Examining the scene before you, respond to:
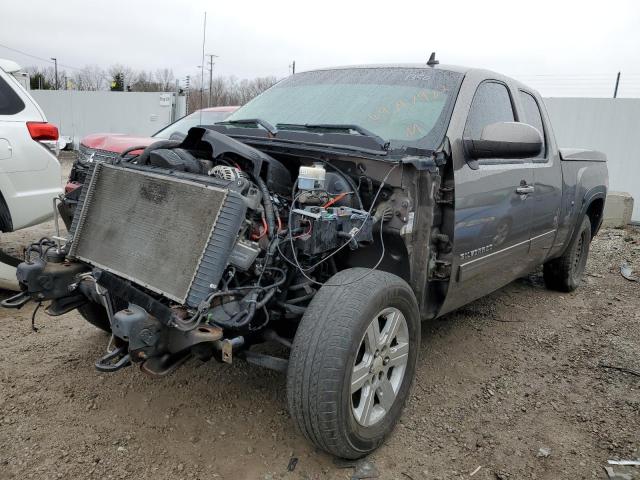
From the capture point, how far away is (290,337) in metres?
2.95

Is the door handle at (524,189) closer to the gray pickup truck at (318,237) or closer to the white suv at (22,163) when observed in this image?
the gray pickup truck at (318,237)

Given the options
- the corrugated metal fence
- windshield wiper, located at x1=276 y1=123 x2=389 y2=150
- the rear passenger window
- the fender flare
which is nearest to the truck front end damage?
windshield wiper, located at x1=276 y1=123 x2=389 y2=150

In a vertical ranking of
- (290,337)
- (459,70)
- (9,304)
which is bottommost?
(290,337)

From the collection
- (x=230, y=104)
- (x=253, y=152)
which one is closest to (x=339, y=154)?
(x=253, y=152)

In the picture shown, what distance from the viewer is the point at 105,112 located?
62.9 feet

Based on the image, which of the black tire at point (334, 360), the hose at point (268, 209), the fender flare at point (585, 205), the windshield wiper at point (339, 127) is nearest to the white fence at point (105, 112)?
the fender flare at point (585, 205)

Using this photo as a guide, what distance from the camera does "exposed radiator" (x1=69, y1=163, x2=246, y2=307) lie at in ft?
7.74

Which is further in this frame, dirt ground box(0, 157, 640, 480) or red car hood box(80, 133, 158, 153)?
red car hood box(80, 133, 158, 153)

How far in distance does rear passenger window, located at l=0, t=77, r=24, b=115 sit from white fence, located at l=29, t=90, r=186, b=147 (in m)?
12.2

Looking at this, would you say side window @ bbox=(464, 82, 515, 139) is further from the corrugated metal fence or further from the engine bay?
the corrugated metal fence

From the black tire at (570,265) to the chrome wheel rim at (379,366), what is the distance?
10.4ft

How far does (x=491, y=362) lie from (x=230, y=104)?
535 centimetres

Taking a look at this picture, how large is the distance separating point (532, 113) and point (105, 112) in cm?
1789

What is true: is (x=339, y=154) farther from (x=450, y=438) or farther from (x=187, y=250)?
(x=450, y=438)
